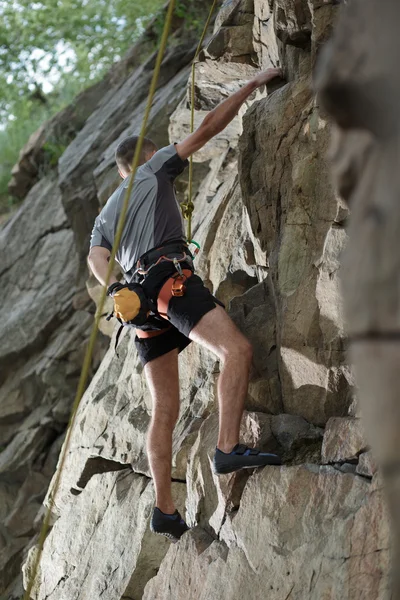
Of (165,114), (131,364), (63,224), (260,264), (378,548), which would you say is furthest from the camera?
(63,224)

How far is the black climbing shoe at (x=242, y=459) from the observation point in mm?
4496

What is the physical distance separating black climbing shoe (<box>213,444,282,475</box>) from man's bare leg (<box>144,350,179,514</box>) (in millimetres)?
597

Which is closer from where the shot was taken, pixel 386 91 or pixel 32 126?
pixel 386 91

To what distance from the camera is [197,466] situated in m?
5.16

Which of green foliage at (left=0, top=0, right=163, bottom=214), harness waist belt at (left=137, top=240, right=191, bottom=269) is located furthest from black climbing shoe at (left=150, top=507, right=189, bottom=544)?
green foliage at (left=0, top=0, right=163, bottom=214)

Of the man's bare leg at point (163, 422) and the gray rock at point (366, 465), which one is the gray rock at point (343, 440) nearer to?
the gray rock at point (366, 465)

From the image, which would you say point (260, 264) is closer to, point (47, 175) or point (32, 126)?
point (47, 175)

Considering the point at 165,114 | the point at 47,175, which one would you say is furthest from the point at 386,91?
the point at 47,175

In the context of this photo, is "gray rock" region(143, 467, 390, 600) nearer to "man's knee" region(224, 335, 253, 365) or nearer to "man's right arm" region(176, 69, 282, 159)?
"man's knee" region(224, 335, 253, 365)

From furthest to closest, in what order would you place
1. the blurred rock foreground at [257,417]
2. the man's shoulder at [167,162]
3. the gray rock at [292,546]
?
the man's shoulder at [167,162] → the blurred rock foreground at [257,417] → the gray rock at [292,546]

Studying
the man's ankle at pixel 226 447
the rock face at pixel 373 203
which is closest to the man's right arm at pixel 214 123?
the man's ankle at pixel 226 447

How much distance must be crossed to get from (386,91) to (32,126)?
15730mm

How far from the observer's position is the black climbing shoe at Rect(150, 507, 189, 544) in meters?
5.03

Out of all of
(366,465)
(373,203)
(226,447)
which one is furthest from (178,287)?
(373,203)
